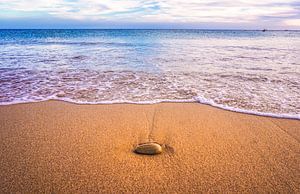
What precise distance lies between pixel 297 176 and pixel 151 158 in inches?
59.9

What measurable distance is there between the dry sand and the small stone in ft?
0.24

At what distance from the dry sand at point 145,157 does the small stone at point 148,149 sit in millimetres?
72

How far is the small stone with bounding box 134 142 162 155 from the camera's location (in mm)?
3234

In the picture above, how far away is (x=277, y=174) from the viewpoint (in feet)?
9.33

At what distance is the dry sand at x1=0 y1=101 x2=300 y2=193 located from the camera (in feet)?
8.77

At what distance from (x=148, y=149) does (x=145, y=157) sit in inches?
4.8

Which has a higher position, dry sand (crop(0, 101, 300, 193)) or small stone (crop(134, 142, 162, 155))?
small stone (crop(134, 142, 162, 155))

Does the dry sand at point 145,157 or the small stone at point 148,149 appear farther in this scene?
the small stone at point 148,149

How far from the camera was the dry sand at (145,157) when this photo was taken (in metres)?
2.67

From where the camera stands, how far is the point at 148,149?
326 centimetres

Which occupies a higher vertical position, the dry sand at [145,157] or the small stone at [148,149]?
the small stone at [148,149]

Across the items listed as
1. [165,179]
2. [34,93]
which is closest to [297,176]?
[165,179]

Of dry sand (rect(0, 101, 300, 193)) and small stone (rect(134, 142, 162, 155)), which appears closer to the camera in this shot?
dry sand (rect(0, 101, 300, 193))

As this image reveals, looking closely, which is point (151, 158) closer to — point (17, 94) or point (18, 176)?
point (18, 176)
